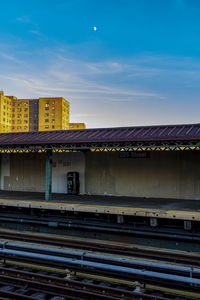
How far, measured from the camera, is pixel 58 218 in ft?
46.6

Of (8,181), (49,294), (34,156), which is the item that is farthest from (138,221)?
(8,181)

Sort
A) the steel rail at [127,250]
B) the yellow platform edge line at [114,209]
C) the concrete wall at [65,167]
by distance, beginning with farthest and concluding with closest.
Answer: the concrete wall at [65,167] < the yellow platform edge line at [114,209] < the steel rail at [127,250]

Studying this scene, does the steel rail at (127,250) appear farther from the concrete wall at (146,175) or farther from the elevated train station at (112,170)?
the concrete wall at (146,175)

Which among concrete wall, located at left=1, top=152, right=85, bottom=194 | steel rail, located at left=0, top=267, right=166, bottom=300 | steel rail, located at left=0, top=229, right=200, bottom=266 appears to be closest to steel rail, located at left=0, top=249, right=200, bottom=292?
steel rail, located at left=0, top=267, right=166, bottom=300

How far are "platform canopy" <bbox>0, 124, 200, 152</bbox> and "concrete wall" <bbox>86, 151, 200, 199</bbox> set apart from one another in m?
1.22

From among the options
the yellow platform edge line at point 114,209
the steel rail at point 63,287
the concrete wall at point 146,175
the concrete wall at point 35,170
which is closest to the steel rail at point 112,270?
the steel rail at point 63,287

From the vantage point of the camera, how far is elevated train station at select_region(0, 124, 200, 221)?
520 inches

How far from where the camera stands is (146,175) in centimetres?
1667

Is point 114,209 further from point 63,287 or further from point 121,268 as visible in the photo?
point 121,268

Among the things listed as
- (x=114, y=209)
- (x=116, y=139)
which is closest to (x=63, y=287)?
(x=114, y=209)

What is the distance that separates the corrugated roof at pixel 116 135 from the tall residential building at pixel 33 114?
67.8 meters

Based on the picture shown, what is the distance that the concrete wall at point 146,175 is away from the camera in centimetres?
1586

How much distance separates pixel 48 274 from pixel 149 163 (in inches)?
392

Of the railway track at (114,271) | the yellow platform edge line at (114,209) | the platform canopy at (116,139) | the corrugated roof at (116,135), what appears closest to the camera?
the railway track at (114,271)
